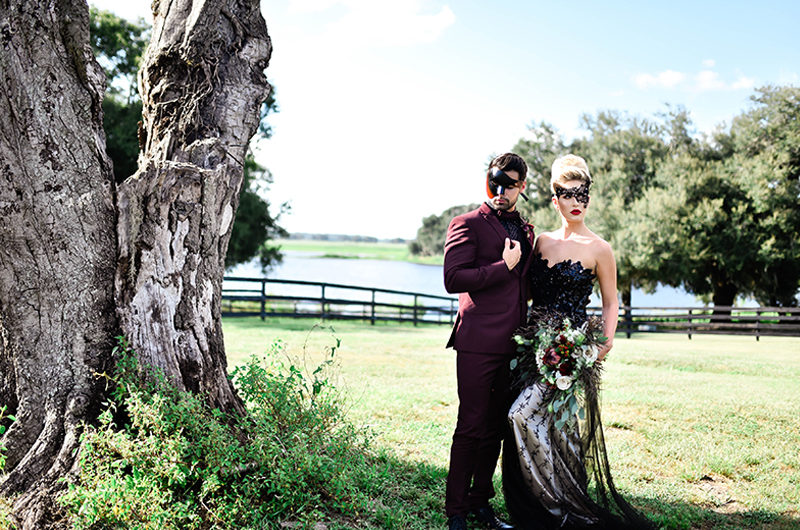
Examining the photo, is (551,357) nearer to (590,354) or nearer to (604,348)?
(590,354)

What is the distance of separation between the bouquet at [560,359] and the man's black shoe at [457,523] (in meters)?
0.79

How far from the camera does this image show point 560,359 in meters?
3.16

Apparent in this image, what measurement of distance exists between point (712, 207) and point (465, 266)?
22.9 metres

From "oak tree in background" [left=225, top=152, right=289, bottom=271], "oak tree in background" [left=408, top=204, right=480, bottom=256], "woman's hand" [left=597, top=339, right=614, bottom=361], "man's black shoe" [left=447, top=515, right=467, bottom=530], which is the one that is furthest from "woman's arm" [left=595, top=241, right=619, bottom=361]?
"oak tree in background" [left=408, top=204, right=480, bottom=256]

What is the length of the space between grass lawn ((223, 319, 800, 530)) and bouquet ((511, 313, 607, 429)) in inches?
42.2

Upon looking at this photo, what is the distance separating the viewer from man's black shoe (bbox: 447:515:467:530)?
10.6 feet

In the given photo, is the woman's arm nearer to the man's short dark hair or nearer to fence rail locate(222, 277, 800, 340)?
the man's short dark hair

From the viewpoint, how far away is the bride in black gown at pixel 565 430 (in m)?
3.25

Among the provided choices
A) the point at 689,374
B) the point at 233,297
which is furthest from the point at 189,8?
the point at 233,297

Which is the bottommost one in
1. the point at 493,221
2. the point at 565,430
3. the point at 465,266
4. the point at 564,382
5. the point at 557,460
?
the point at 557,460

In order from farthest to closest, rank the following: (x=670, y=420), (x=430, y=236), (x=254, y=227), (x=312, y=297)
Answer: (x=430, y=236), (x=254, y=227), (x=312, y=297), (x=670, y=420)

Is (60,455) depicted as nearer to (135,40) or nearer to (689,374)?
(689,374)

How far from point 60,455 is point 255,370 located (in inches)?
46.3

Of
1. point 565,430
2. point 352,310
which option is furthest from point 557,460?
point 352,310
